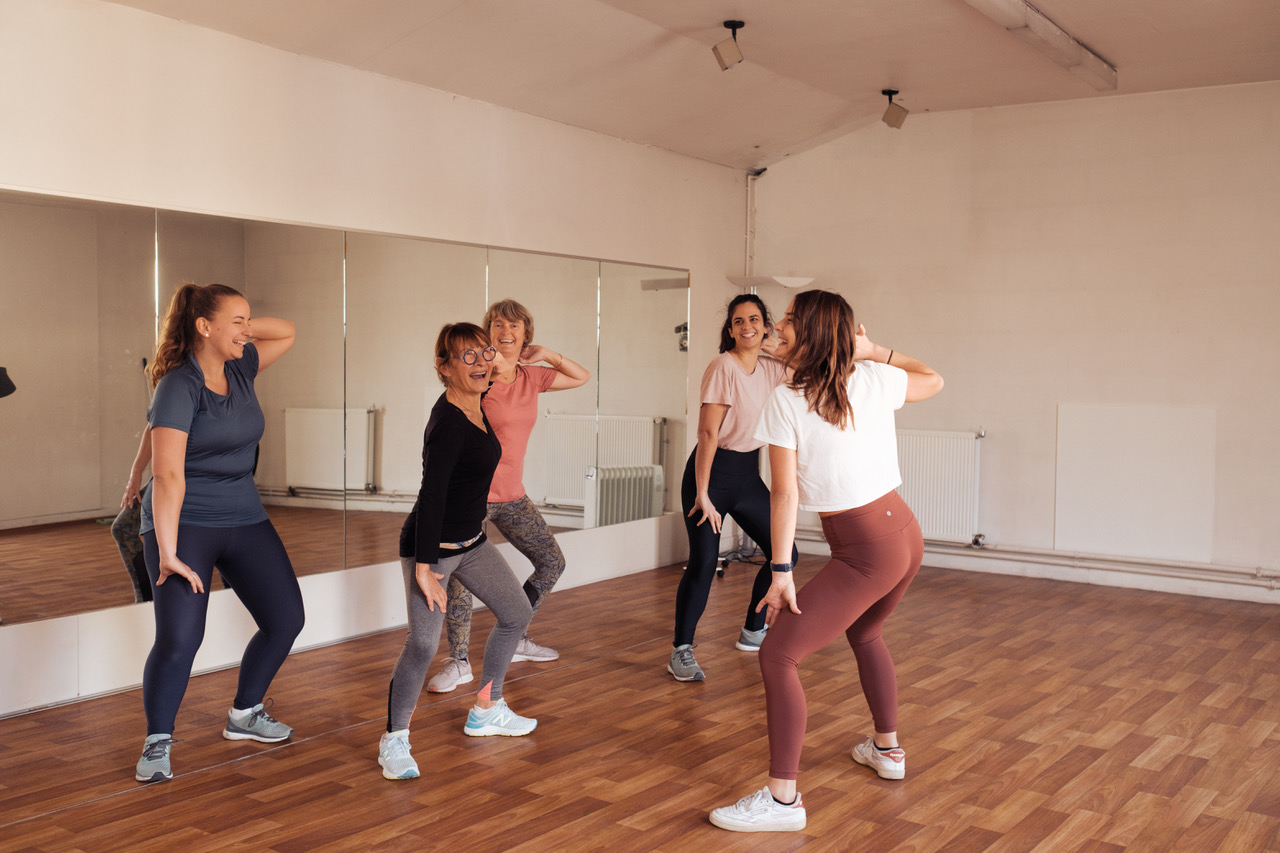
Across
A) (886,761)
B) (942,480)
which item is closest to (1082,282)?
(942,480)

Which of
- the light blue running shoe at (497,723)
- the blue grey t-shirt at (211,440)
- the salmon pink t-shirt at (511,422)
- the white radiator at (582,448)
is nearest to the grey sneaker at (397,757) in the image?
the light blue running shoe at (497,723)

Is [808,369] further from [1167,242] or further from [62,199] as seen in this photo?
[1167,242]

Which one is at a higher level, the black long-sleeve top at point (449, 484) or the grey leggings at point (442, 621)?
the black long-sleeve top at point (449, 484)

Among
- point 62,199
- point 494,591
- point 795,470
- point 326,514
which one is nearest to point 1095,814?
point 795,470

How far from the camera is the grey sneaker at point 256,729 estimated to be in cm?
368

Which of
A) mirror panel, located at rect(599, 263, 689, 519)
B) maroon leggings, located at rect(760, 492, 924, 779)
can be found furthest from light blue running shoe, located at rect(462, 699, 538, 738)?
mirror panel, located at rect(599, 263, 689, 519)

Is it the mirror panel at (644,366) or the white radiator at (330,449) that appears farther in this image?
the mirror panel at (644,366)

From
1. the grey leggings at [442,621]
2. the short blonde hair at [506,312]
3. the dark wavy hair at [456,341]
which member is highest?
the short blonde hair at [506,312]

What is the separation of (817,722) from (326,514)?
2.52m

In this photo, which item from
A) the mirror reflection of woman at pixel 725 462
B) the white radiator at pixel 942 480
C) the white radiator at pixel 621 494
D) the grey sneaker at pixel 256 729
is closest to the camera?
the grey sneaker at pixel 256 729

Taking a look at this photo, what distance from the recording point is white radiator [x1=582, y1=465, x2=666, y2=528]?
6824 millimetres

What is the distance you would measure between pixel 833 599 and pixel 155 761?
2119 mm

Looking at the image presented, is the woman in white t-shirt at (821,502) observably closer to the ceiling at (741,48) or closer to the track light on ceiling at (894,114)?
the ceiling at (741,48)

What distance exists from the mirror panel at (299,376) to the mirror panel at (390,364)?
0.09 metres
